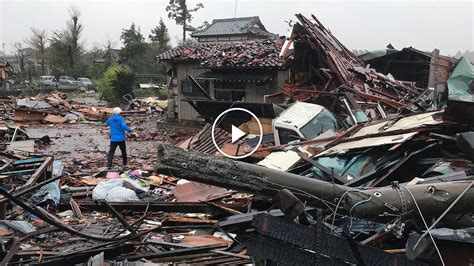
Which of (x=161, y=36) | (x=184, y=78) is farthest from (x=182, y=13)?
(x=184, y=78)

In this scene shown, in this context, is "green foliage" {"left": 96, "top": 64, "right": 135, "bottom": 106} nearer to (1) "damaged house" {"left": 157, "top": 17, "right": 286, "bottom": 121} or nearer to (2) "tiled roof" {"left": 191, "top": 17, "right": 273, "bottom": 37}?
(2) "tiled roof" {"left": 191, "top": 17, "right": 273, "bottom": 37}

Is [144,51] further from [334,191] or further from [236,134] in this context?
[334,191]

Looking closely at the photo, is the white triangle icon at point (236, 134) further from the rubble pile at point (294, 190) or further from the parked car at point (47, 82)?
the parked car at point (47, 82)

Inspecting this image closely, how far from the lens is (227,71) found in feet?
59.3

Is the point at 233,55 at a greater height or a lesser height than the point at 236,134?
greater

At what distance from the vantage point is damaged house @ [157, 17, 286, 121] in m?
16.9

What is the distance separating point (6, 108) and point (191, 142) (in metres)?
20.8

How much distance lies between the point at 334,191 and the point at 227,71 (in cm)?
1529

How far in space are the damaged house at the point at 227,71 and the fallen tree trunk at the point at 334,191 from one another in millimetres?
11301

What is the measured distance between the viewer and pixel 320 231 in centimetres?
305

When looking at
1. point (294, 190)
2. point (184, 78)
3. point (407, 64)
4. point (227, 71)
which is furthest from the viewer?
point (184, 78)

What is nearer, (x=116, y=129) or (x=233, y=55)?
(x=116, y=129)

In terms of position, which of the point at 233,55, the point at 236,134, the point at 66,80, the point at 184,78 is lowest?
the point at 236,134

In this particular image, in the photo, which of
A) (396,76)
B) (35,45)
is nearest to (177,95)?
(396,76)
